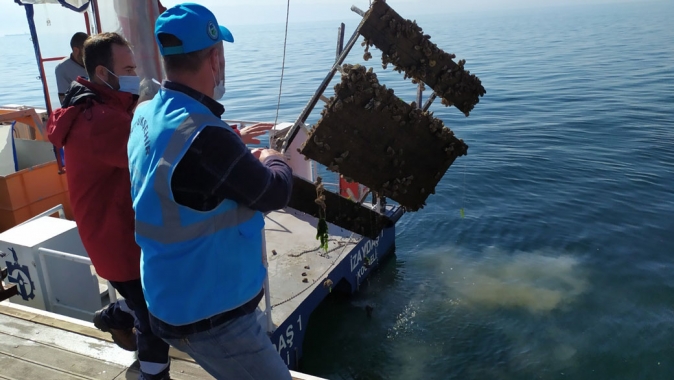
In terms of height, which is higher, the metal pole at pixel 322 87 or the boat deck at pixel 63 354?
the metal pole at pixel 322 87

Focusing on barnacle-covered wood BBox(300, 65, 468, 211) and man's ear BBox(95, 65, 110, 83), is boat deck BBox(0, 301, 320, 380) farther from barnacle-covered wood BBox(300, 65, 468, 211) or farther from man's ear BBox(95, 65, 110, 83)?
man's ear BBox(95, 65, 110, 83)

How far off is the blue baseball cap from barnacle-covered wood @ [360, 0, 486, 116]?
2101mm

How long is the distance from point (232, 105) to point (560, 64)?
2081 centimetres

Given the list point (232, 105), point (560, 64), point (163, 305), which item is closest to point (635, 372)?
point (163, 305)

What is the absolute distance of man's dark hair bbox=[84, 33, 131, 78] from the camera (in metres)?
2.75

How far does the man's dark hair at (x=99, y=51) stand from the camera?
275 cm

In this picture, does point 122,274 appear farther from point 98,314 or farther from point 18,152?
point 18,152

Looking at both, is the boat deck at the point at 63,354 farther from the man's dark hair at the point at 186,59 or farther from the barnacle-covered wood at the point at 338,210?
the man's dark hair at the point at 186,59

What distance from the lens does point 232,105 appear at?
83.6 feet

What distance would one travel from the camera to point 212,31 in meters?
1.89

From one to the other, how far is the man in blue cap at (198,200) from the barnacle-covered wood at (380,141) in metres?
1.54

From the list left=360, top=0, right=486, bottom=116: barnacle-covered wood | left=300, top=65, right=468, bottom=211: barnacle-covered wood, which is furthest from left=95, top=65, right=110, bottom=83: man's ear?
left=360, top=0, right=486, bottom=116: barnacle-covered wood

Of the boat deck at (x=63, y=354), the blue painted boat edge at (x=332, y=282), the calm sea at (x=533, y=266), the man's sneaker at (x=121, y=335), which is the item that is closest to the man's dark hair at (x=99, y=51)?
the man's sneaker at (x=121, y=335)

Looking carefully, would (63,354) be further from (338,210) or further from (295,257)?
(295,257)
